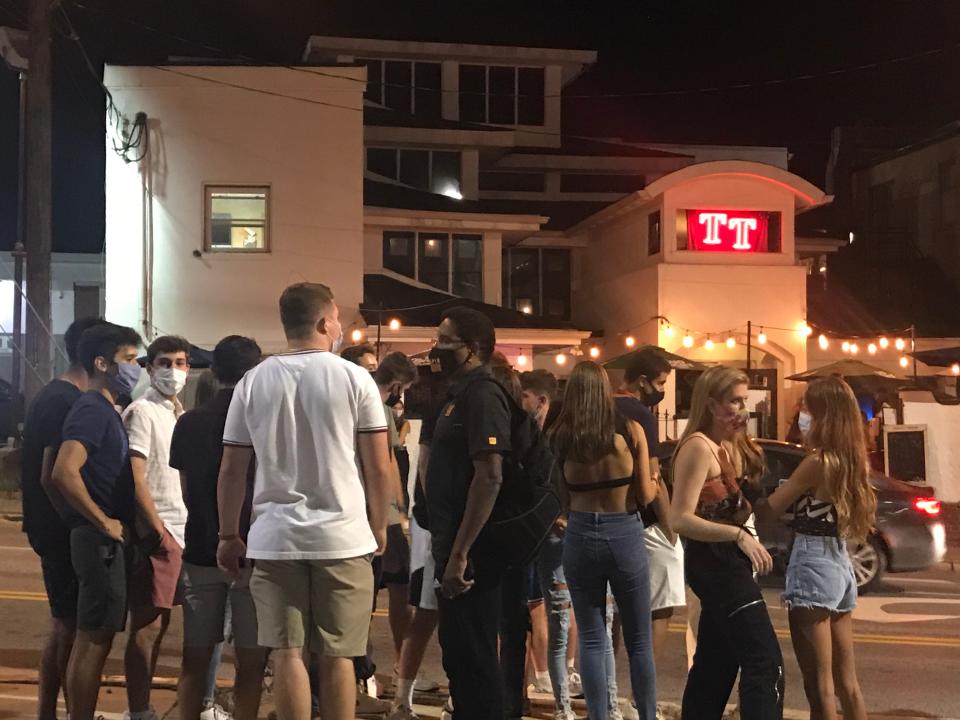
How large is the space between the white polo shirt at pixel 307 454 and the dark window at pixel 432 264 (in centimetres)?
2148

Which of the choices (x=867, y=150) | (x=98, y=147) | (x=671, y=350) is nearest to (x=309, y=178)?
(x=671, y=350)

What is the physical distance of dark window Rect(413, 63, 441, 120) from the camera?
32125mm

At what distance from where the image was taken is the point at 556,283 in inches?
1199

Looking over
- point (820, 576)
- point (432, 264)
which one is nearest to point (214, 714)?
point (820, 576)

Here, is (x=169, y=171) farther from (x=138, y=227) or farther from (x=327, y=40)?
(x=327, y=40)

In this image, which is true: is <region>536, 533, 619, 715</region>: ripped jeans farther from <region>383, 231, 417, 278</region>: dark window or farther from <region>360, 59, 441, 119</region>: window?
<region>360, 59, 441, 119</region>: window

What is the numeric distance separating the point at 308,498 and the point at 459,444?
0.67 m

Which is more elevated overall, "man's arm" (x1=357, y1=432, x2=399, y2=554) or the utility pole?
the utility pole

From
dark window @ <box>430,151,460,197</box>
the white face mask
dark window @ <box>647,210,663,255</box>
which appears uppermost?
dark window @ <box>430,151,460,197</box>

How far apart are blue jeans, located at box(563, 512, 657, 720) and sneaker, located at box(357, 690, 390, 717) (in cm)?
141

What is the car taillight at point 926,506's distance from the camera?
38.5 feet

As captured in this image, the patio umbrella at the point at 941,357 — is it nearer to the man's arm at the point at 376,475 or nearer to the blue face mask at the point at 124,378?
the blue face mask at the point at 124,378

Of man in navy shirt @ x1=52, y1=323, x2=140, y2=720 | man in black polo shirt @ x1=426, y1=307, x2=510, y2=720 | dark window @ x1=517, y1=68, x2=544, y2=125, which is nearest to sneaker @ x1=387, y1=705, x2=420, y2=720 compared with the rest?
man in black polo shirt @ x1=426, y1=307, x2=510, y2=720

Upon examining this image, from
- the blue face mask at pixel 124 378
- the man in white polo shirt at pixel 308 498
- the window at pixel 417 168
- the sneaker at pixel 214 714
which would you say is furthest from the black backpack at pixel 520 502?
the window at pixel 417 168
